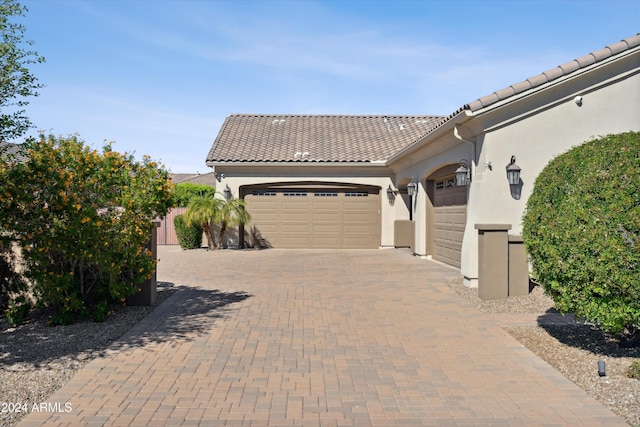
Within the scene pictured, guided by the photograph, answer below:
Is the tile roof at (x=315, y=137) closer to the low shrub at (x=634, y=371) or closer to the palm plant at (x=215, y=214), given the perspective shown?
the palm plant at (x=215, y=214)

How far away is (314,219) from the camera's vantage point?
21328 millimetres

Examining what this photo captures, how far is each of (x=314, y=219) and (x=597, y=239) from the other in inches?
629

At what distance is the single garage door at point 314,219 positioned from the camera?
2133 cm

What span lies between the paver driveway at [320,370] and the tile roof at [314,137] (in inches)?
466

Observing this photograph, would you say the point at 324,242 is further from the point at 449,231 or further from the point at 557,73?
the point at 557,73

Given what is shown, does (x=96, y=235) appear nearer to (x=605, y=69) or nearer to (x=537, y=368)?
(x=537, y=368)

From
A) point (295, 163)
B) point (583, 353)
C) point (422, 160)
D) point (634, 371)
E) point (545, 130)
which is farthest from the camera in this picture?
point (295, 163)

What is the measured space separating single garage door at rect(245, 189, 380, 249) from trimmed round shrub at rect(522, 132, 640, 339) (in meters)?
14.8

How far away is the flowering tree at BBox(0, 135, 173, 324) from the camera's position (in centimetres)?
728

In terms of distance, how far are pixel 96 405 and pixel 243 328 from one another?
3048 millimetres

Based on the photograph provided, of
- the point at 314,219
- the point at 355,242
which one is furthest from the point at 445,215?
the point at 314,219

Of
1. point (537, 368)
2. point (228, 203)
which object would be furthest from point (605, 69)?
point (228, 203)

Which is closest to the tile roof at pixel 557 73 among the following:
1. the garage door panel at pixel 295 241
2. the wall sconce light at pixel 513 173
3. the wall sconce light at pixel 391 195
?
the wall sconce light at pixel 513 173

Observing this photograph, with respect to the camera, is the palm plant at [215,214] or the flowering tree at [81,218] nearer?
the flowering tree at [81,218]
